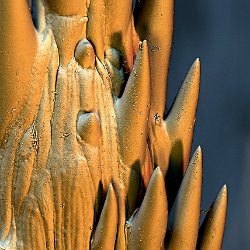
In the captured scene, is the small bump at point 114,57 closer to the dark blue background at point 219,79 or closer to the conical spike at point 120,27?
the conical spike at point 120,27

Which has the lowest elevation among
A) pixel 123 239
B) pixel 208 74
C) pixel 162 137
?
pixel 123 239

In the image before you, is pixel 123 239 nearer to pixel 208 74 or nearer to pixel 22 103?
pixel 22 103

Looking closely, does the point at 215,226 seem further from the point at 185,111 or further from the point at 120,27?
the point at 120,27

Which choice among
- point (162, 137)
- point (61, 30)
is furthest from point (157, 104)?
point (61, 30)

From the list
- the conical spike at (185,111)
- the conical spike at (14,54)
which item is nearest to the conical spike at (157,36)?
the conical spike at (185,111)

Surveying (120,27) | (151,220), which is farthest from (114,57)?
(151,220)

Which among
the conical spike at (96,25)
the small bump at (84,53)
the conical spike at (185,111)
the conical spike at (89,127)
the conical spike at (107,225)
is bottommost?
the conical spike at (107,225)
